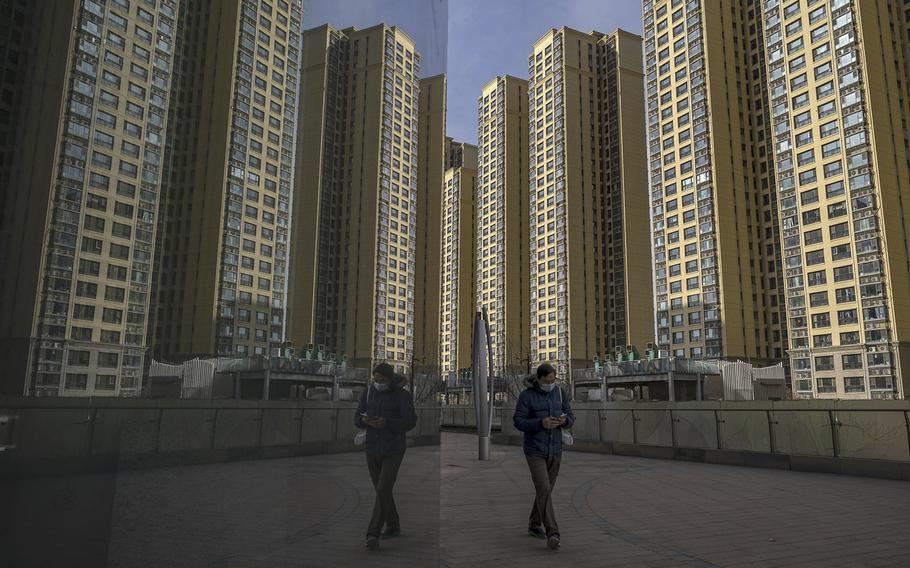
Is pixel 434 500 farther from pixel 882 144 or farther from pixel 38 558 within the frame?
pixel 882 144

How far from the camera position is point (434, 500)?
256 centimetres

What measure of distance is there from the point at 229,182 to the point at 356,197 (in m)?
0.68

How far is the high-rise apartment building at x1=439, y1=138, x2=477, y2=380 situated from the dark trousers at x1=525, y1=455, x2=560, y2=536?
11823 centimetres

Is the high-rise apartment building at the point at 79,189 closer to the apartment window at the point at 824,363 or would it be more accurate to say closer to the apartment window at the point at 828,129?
the apartment window at the point at 824,363

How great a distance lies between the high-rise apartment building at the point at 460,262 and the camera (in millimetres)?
135000

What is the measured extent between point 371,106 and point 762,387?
80.9 m

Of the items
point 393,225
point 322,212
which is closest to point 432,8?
point 393,225

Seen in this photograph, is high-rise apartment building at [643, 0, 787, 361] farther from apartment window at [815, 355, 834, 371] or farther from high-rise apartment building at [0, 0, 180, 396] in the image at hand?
high-rise apartment building at [0, 0, 180, 396]

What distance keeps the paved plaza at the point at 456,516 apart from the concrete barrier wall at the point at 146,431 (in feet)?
0.12

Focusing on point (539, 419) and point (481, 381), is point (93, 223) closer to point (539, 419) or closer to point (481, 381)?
point (539, 419)

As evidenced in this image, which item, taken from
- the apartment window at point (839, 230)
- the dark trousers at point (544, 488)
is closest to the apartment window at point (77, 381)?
the dark trousers at point (544, 488)

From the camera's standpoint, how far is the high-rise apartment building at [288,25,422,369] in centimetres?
175

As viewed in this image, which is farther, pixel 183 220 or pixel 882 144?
pixel 882 144

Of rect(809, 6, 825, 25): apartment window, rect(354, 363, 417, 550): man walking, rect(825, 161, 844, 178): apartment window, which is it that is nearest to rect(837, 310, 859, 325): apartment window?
rect(825, 161, 844, 178): apartment window
